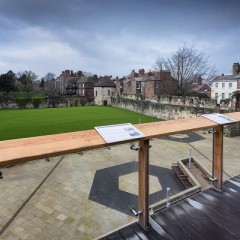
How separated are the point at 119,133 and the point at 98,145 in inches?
14.3

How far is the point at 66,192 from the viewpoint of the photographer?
761 centimetres

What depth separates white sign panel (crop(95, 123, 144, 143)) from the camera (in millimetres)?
2389

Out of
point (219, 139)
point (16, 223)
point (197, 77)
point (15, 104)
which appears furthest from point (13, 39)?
point (219, 139)

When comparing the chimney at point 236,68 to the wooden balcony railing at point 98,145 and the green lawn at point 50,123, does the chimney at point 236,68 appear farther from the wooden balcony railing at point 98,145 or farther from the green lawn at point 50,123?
the wooden balcony railing at point 98,145

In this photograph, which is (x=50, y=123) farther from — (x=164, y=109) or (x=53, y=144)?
(x=53, y=144)

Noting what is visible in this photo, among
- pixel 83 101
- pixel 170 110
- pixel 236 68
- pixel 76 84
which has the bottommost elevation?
pixel 170 110

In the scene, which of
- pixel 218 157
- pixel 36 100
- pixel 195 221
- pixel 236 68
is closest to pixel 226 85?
pixel 236 68

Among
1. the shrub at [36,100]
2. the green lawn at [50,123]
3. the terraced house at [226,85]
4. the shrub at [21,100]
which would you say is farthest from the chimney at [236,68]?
the shrub at [21,100]

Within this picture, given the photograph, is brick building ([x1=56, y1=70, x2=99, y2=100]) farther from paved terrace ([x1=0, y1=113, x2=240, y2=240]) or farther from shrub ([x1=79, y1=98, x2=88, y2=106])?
paved terrace ([x1=0, y1=113, x2=240, y2=240])

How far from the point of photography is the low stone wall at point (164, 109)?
21391 millimetres

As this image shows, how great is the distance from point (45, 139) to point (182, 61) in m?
34.2

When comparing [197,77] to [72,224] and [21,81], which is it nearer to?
[72,224]

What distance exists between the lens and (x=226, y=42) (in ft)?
77.5

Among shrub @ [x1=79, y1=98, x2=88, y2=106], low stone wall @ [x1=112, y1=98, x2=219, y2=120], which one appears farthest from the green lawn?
shrub @ [x1=79, y1=98, x2=88, y2=106]
